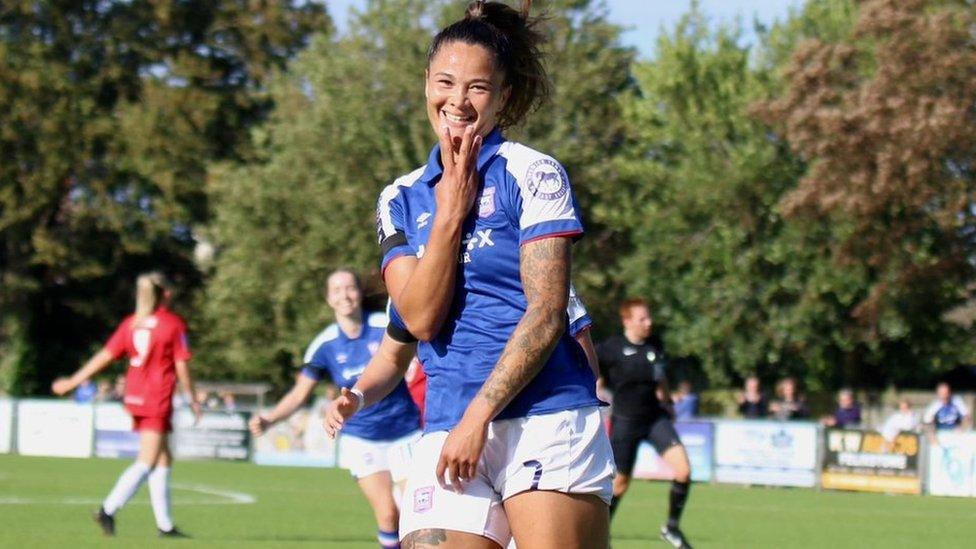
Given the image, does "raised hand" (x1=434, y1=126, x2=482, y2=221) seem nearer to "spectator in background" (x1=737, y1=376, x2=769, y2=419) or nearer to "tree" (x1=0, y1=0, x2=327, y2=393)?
"spectator in background" (x1=737, y1=376, x2=769, y2=419)

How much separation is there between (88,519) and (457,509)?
12258 mm

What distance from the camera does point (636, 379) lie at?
47.2ft

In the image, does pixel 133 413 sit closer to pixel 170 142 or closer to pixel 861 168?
pixel 861 168

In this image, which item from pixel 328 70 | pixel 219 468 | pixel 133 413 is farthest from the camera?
pixel 328 70

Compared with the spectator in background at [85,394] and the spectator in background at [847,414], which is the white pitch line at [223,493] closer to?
the spectator in background at [847,414]

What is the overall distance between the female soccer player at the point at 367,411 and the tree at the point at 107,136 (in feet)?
118

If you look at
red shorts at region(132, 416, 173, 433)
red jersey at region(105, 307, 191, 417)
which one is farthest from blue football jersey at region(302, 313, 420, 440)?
red jersey at region(105, 307, 191, 417)

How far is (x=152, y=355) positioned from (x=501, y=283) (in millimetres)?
9851

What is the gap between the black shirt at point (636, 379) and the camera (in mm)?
14406

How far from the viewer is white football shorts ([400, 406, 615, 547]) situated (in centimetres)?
438

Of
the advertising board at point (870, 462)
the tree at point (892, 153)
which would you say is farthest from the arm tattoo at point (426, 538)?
the tree at point (892, 153)

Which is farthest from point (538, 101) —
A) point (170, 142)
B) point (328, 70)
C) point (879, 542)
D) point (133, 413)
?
point (170, 142)

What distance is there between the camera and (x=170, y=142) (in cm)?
4728

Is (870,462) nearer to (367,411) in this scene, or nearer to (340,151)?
(367,411)
